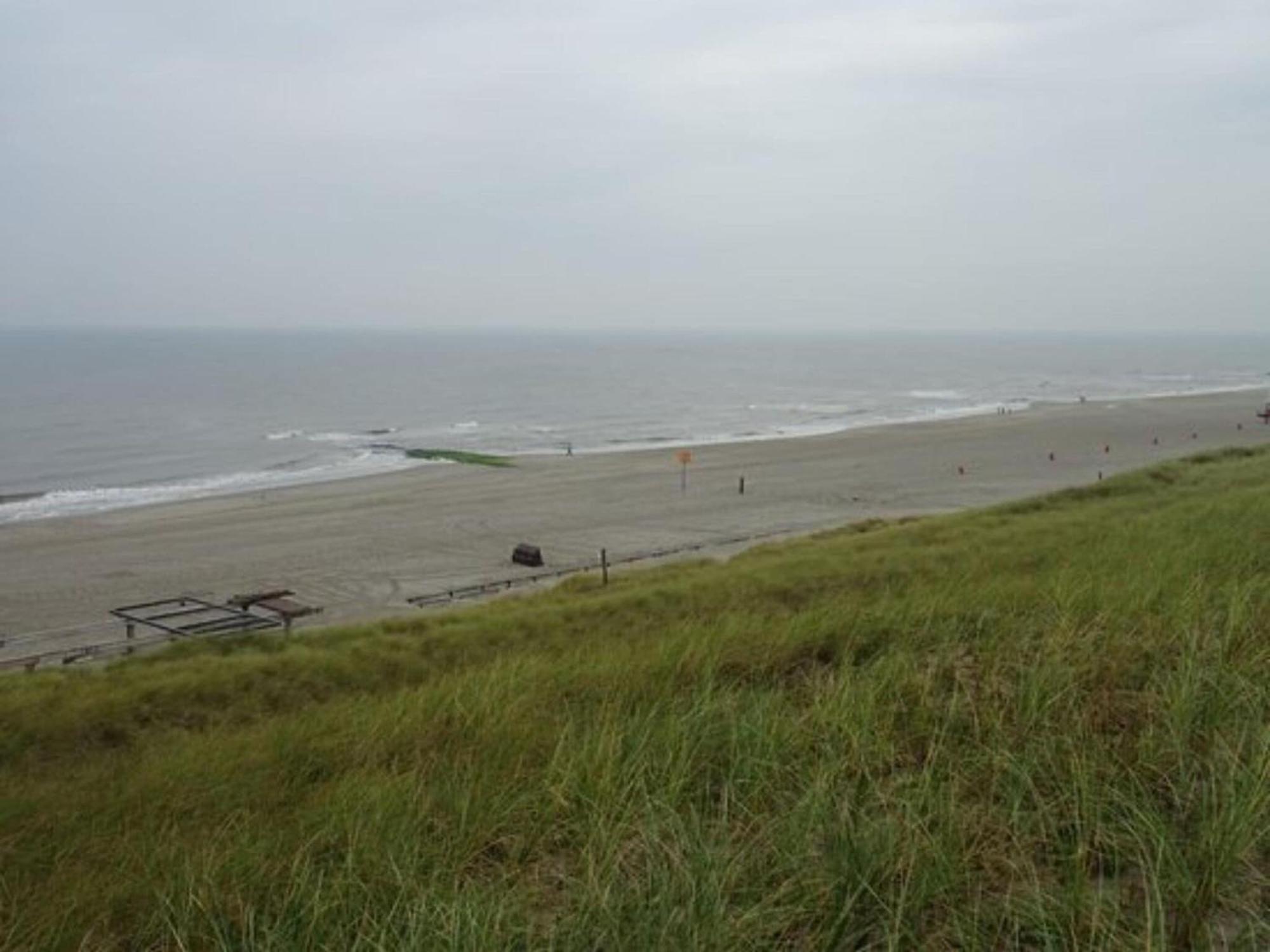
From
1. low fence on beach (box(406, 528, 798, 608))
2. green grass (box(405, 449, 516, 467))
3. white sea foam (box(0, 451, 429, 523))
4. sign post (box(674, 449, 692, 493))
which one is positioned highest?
sign post (box(674, 449, 692, 493))

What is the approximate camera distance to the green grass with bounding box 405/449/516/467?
168 ft

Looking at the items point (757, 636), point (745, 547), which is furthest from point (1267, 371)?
point (757, 636)

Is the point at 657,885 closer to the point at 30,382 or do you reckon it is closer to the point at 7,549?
the point at 7,549

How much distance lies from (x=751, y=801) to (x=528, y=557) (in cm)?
2438

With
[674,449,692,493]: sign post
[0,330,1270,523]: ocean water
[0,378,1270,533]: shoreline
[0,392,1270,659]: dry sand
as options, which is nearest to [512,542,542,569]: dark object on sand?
[0,392,1270,659]: dry sand

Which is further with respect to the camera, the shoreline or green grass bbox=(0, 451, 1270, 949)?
the shoreline

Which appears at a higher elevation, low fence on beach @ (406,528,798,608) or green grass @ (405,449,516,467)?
low fence on beach @ (406,528,798,608)

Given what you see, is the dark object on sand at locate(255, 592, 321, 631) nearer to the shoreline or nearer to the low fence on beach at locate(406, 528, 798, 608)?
the low fence on beach at locate(406, 528, 798, 608)

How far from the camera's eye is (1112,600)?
6.39 m

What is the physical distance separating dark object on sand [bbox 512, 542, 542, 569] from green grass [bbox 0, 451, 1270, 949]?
2038cm

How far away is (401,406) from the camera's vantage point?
284ft

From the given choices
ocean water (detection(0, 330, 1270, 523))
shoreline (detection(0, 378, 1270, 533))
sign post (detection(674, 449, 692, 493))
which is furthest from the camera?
ocean water (detection(0, 330, 1270, 523))

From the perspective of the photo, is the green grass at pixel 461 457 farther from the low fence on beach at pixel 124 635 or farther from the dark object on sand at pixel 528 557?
the low fence on beach at pixel 124 635

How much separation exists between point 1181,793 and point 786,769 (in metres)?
1.38
